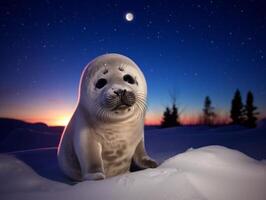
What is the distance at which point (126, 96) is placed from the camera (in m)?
3.03

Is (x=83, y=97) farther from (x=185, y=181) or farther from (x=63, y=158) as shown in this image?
(x=185, y=181)

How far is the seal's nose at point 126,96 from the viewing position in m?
3.01

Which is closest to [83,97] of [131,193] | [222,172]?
[131,193]

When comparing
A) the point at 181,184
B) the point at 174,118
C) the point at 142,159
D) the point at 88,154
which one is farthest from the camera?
the point at 174,118

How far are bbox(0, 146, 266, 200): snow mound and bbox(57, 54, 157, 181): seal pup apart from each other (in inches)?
17.6

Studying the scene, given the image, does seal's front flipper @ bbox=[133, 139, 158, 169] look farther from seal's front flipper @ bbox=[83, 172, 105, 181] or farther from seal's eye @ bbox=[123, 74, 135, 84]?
seal's eye @ bbox=[123, 74, 135, 84]

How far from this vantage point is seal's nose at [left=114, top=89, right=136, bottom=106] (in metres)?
3.01

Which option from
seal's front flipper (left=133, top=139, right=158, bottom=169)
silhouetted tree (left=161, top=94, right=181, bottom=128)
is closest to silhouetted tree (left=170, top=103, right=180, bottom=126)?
silhouetted tree (left=161, top=94, right=181, bottom=128)

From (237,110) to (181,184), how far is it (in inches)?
925

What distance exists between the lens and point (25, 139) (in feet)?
42.8

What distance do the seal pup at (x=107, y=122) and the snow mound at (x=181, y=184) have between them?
0.45 m

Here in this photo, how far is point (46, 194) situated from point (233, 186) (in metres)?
1.57

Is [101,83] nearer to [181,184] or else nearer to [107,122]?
[107,122]

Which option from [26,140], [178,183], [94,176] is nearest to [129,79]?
[94,176]
